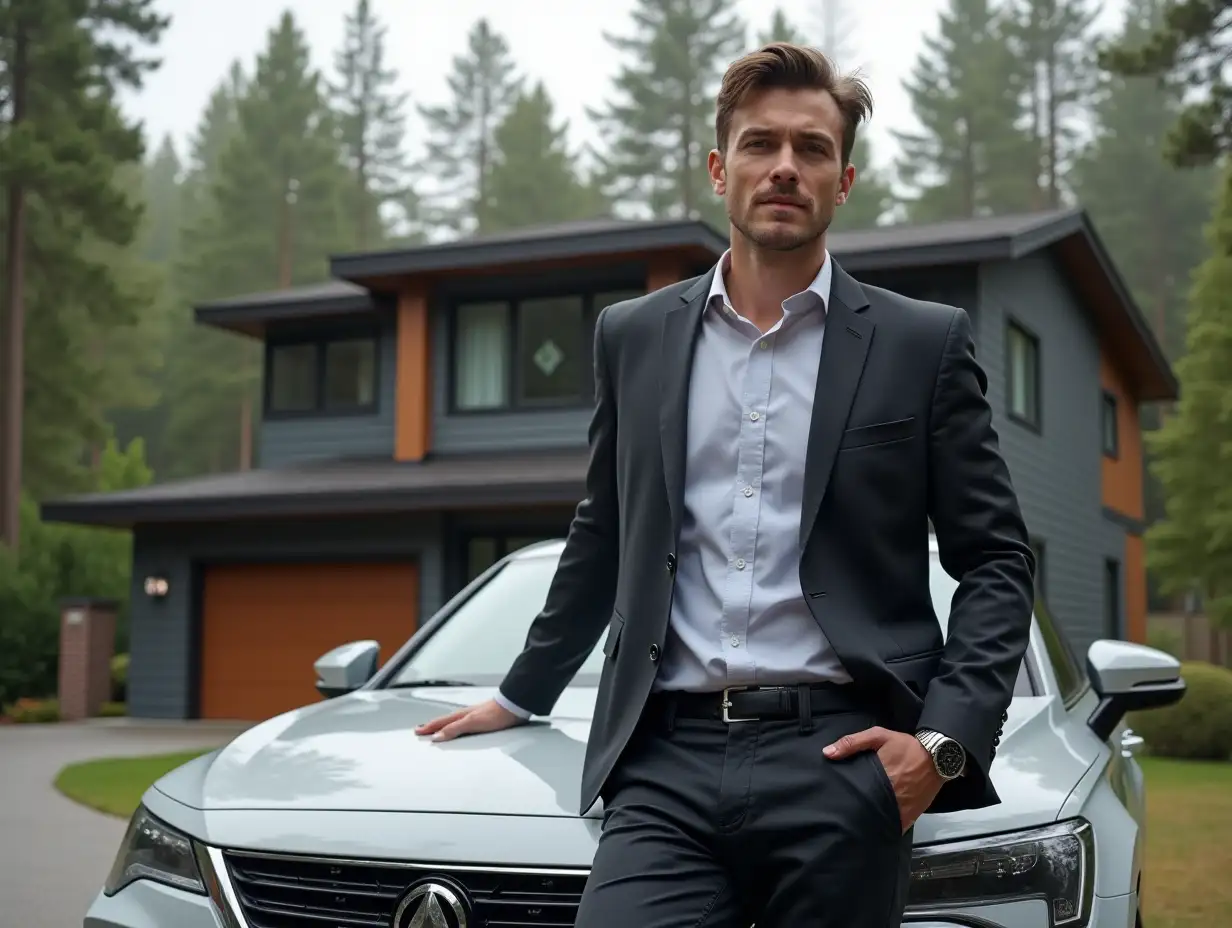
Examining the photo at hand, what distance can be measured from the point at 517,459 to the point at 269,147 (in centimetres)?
3391

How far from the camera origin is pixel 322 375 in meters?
21.2

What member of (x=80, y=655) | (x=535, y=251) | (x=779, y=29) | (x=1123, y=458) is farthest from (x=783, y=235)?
(x=779, y=29)

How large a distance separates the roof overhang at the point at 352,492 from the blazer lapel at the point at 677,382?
13371 millimetres

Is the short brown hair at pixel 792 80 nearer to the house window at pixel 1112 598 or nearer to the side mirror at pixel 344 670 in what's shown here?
the side mirror at pixel 344 670

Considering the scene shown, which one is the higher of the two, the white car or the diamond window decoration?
the diamond window decoration

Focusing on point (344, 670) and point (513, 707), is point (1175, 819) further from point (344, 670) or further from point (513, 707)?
point (513, 707)

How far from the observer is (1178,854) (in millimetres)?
8508

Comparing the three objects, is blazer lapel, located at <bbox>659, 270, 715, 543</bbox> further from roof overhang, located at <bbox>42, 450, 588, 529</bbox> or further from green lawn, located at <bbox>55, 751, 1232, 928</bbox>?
roof overhang, located at <bbox>42, 450, 588, 529</bbox>

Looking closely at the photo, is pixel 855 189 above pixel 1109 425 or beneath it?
above

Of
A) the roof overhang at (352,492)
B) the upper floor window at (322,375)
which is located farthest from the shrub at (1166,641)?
the upper floor window at (322,375)

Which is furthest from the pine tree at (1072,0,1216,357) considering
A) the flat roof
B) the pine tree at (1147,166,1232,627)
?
the flat roof

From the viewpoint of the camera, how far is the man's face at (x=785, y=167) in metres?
2.47

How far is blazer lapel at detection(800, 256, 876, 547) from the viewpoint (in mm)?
2336

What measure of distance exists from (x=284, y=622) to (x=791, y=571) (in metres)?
17.7
